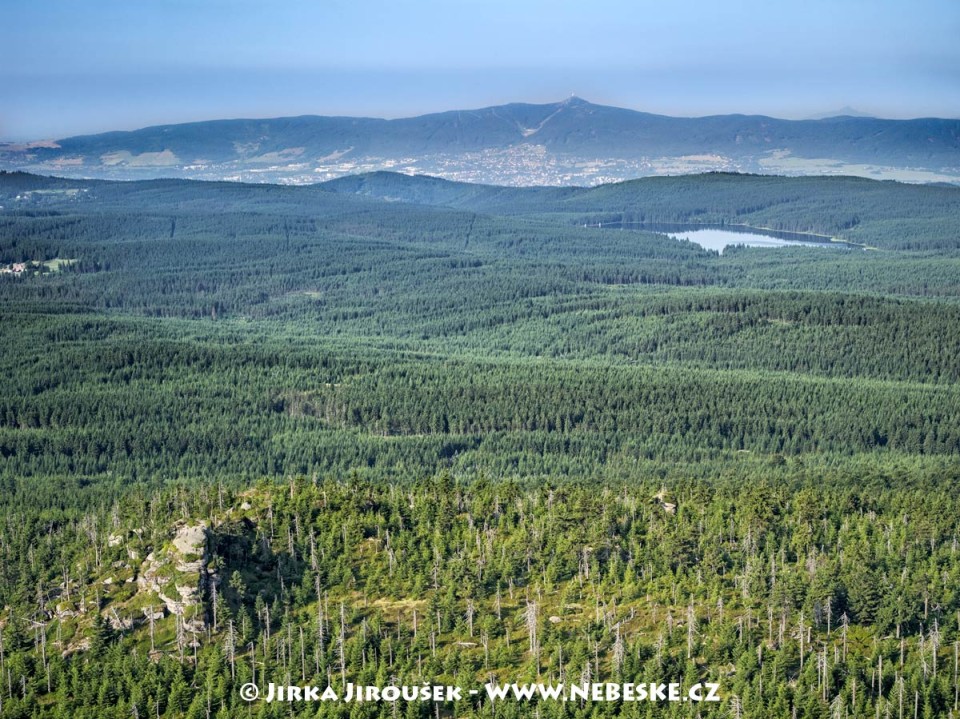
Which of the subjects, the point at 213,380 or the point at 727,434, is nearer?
the point at 727,434

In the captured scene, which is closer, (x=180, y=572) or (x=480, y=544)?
(x=180, y=572)

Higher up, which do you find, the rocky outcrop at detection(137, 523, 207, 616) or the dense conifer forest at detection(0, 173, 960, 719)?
the rocky outcrop at detection(137, 523, 207, 616)

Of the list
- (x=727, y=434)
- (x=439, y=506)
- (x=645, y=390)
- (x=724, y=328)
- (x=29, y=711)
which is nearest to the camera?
(x=29, y=711)

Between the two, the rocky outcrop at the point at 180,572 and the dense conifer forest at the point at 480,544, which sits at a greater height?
the rocky outcrop at the point at 180,572

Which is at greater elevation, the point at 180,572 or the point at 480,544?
the point at 180,572

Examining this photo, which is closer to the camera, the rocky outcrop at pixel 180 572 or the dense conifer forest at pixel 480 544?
the dense conifer forest at pixel 480 544

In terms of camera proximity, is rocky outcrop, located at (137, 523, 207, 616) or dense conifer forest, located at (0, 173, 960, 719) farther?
rocky outcrop, located at (137, 523, 207, 616)

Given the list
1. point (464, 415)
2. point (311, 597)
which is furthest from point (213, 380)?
point (311, 597)

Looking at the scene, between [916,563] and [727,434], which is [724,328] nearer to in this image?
[727,434]

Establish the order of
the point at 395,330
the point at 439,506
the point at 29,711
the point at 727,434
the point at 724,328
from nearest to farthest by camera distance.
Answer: the point at 29,711 → the point at 439,506 → the point at 727,434 → the point at 724,328 → the point at 395,330
